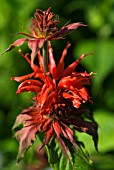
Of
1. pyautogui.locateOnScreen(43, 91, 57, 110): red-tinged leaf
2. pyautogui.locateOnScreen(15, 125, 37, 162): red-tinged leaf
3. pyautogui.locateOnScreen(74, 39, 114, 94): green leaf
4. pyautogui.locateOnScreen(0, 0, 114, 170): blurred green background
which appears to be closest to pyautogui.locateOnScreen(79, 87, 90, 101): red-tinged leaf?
pyautogui.locateOnScreen(43, 91, 57, 110): red-tinged leaf

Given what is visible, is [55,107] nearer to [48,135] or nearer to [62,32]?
[48,135]

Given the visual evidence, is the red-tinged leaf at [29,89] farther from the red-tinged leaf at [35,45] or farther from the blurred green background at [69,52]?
the blurred green background at [69,52]

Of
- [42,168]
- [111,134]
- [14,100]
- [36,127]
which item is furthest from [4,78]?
[36,127]

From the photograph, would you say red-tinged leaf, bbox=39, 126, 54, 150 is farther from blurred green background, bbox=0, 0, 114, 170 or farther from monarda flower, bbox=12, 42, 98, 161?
blurred green background, bbox=0, 0, 114, 170

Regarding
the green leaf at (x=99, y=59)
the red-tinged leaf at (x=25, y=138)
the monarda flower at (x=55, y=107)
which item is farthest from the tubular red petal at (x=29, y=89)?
the green leaf at (x=99, y=59)

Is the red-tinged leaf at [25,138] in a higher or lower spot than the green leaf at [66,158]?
higher

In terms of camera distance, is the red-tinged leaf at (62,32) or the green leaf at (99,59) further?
the green leaf at (99,59)
